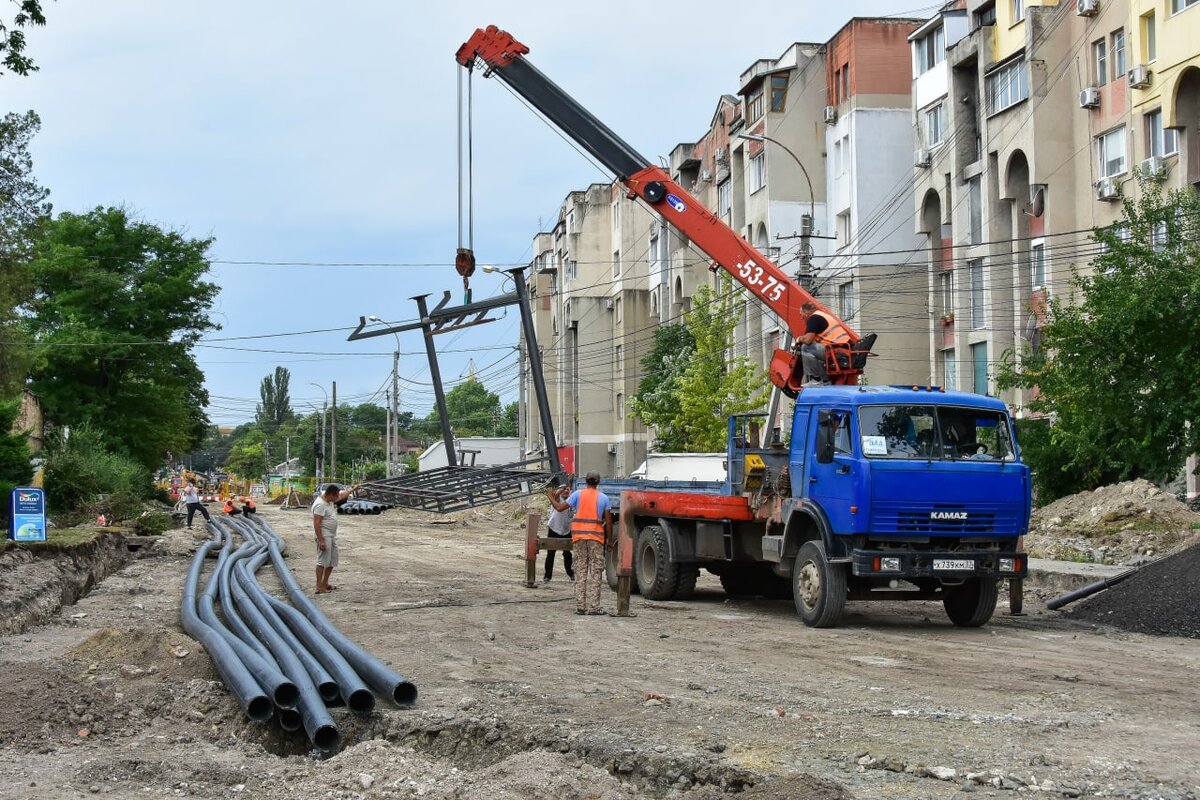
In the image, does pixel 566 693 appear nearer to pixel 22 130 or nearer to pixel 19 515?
pixel 19 515

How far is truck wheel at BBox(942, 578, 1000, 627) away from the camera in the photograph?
16.5 metres

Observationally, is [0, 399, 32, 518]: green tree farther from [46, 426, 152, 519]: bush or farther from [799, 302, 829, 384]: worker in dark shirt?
[799, 302, 829, 384]: worker in dark shirt

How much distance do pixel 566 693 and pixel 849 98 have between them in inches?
1617

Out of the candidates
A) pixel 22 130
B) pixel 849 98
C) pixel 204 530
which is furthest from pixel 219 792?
pixel 849 98

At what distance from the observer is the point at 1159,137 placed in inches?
1357

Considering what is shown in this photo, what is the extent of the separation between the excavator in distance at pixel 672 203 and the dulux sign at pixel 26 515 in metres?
10.2

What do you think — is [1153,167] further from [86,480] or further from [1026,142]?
[86,480]

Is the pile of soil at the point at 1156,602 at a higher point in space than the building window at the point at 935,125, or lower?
lower

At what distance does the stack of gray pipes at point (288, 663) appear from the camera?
1022 cm

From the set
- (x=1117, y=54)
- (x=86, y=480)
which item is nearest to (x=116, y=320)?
(x=86, y=480)

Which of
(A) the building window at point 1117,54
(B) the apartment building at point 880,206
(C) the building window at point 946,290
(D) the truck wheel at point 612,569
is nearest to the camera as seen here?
(D) the truck wheel at point 612,569

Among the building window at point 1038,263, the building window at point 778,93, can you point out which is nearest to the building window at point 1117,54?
the building window at point 1038,263

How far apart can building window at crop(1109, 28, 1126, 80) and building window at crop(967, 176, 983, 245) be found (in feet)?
21.0

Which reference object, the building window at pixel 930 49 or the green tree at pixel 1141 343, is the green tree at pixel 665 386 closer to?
the building window at pixel 930 49
